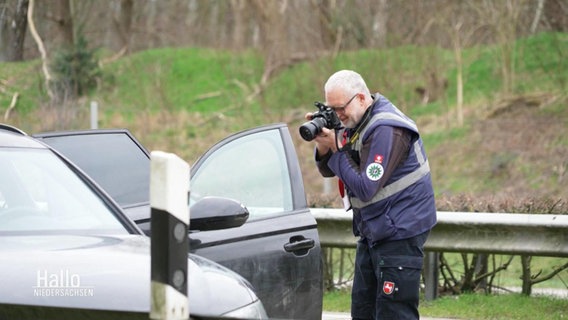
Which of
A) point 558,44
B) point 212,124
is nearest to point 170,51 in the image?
point 212,124

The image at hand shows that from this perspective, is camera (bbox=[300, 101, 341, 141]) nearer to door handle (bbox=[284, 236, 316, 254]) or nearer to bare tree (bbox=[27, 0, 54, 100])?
door handle (bbox=[284, 236, 316, 254])

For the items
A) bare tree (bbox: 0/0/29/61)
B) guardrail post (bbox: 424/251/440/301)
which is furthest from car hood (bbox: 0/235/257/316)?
bare tree (bbox: 0/0/29/61)

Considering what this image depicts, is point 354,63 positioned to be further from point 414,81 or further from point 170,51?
point 170,51

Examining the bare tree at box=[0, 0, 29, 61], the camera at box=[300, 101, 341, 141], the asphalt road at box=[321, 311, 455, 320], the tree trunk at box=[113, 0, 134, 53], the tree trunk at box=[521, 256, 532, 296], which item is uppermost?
the tree trunk at box=[113, 0, 134, 53]

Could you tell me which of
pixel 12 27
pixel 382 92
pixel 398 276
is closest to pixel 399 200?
pixel 398 276

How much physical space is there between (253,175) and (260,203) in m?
0.16

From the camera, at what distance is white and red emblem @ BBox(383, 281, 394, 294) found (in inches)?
225

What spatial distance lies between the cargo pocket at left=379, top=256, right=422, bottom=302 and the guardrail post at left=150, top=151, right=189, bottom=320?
2800 millimetres

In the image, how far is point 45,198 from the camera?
183 inches

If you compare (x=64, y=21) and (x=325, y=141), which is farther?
(x=64, y=21)

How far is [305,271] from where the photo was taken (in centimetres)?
570

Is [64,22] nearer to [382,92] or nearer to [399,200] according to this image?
[382,92]

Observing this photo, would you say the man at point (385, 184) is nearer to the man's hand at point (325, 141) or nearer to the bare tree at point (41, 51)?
the man's hand at point (325, 141)

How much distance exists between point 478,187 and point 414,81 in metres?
5.57
